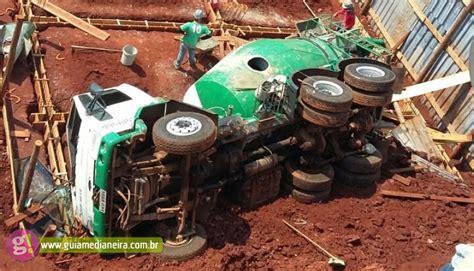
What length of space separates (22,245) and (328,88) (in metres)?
6.03

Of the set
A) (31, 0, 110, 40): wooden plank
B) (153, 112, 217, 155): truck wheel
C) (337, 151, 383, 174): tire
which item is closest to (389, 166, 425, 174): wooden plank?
(337, 151, 383, 174): tire

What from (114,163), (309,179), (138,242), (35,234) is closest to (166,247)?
(138,242)

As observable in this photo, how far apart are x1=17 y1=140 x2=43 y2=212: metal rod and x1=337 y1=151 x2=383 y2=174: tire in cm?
588

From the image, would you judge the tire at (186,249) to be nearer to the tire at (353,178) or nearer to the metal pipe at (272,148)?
the metal pipe at (272,148)

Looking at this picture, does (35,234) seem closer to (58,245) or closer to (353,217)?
(58,245)

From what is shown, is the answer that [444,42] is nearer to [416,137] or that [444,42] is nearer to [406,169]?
[416,137]

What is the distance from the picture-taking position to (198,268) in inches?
336

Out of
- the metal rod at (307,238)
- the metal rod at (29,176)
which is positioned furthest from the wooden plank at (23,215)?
the metal rod at (307,238)

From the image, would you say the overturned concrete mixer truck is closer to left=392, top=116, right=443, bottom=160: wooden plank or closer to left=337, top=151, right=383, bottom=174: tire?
left=337, top=151, right=383, bottom=174: tire

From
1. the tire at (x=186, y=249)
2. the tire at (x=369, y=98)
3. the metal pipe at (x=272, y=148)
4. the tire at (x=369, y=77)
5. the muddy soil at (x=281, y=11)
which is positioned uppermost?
the tire at (x=369, y=77)

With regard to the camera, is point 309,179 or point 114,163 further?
point 309,179

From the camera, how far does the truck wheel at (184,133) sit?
7.91m

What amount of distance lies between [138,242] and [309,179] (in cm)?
343

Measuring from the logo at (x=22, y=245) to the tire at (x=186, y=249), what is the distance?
6.99 feet
